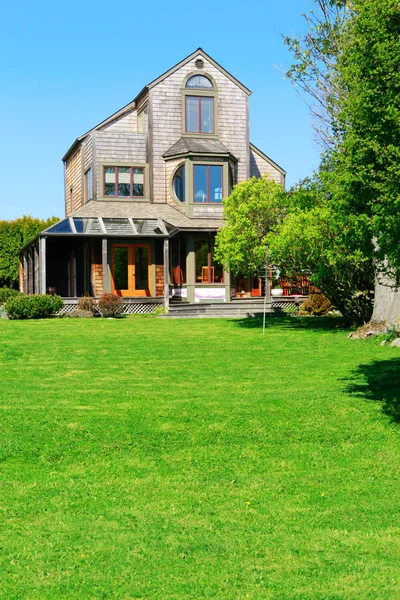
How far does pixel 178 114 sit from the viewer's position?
32125 mm

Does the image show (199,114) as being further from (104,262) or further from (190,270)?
(104,262)

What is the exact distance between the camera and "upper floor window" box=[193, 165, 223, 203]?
31.0m

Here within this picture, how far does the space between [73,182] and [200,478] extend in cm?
3141

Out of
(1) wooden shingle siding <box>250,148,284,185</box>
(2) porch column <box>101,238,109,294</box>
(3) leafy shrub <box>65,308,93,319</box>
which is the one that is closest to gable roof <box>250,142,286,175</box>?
(1) wooden shingle siding <box>250,148,284,185</box>

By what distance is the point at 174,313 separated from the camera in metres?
27.2

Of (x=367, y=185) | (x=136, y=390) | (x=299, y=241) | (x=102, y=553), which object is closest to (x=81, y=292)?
(x=299, y=241)

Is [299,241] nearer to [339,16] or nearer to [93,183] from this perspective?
[339,16]

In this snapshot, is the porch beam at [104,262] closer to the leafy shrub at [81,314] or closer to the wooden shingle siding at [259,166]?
the leafy shrub at [81,314]

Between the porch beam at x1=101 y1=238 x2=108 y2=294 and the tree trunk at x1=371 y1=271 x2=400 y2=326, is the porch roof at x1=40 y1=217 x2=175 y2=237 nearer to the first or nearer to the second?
the porch beam at x1=101 y1=238 x2=108 y2=294

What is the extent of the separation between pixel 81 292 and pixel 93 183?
16.4 ft

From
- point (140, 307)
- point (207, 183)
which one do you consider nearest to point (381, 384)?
point (140, 307)

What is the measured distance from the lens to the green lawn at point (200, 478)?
18.3ft

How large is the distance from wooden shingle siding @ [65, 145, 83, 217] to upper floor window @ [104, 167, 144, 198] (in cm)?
341

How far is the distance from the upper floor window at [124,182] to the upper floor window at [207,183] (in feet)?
9.30
